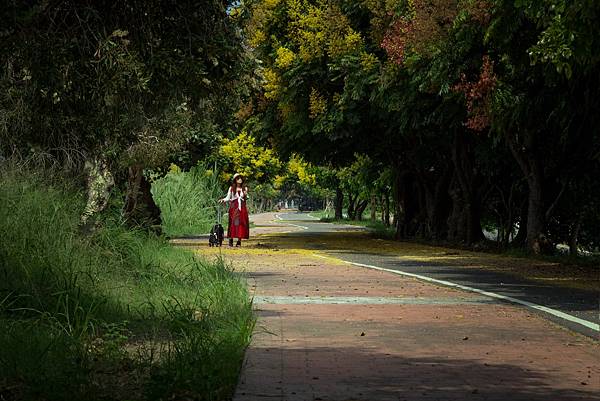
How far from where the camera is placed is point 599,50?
1479cm

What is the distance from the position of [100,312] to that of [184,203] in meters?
36.7

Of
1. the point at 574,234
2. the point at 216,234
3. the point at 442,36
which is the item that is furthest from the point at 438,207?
the point at 442,36

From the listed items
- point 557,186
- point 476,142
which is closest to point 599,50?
point 557,186

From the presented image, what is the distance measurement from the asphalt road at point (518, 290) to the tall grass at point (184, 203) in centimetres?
2164

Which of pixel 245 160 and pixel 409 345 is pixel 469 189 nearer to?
pixel 409 345

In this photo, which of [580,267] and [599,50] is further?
[580,267]

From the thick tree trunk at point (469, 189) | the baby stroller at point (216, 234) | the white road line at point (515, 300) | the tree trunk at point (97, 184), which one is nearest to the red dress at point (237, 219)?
the baby stroller at point (216, 234)

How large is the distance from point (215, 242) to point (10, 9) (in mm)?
21025

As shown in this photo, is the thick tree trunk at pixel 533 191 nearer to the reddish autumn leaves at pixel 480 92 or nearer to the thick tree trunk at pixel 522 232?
the thick tree trunk at pixel 522 232

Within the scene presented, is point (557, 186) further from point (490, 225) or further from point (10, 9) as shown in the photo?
point (10, 9)

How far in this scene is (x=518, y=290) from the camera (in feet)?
53.8

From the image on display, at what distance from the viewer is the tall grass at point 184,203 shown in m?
46.2

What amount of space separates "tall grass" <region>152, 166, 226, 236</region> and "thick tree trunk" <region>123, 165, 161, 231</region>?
8.81 m

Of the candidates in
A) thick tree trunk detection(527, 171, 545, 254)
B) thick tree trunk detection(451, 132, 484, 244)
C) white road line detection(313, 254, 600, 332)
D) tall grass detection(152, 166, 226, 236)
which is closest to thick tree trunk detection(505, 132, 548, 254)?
thick tree trunk detection(527, 171, 545, 254)
